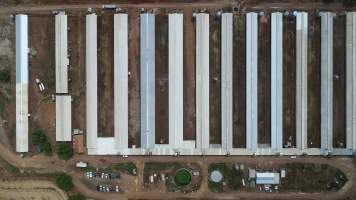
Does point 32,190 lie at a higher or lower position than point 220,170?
lower

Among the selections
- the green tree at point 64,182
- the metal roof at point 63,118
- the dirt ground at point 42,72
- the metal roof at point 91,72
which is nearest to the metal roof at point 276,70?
the metal roof at point 91,72

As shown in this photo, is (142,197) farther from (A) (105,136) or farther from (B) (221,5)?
(B) (221,5)

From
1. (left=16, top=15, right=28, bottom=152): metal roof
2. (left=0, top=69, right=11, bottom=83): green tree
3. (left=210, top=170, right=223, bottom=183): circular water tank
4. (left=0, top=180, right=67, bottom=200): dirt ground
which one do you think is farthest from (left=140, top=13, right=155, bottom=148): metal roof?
(left=0, top=69, right=11, bottom=83): green tree

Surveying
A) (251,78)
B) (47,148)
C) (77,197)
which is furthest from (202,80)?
(77,197)

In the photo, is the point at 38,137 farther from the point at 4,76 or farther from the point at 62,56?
the point at 62,56

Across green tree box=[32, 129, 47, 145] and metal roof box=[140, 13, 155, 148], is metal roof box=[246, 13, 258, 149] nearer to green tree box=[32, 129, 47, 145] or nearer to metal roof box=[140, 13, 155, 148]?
metal roof box=[140, 13, 155, 148]

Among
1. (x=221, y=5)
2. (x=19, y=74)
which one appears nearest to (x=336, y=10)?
(x=221, y=5)

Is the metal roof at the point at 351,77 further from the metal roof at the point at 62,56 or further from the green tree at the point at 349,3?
the metal roof at the point at 62,56
